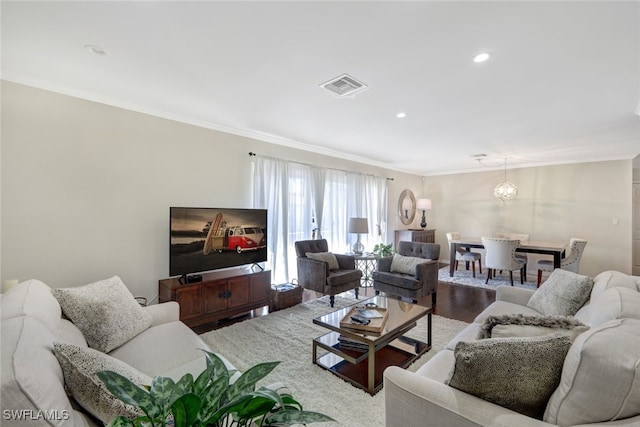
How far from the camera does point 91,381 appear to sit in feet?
3.18

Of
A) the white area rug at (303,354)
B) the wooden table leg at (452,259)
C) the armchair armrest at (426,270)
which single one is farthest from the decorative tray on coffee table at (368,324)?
the wooden table leg at (452,259)

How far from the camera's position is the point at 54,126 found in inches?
104

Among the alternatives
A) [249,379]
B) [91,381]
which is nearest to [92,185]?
[91,381]

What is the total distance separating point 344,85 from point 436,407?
8.03 feet

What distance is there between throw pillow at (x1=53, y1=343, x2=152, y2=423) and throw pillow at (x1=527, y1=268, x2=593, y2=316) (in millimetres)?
2840

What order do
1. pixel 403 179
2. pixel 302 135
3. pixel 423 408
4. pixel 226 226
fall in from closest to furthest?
pixel 423 408, pixel 226 226, pixel 302 135, pixel 403 179

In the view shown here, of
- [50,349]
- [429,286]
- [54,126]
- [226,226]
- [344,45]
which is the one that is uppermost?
[344,45]

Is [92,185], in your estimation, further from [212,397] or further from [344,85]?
[212,397]

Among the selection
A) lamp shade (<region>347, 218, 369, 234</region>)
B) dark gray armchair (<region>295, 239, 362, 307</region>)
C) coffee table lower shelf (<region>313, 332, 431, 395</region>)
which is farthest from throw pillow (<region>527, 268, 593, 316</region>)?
lamp shade (<region>347, 218, 369, 234</region>)

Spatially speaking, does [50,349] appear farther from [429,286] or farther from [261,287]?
[429,286]

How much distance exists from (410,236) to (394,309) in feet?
14.3

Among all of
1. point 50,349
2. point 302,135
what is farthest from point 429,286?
point 50,349

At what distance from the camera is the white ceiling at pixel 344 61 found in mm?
1661

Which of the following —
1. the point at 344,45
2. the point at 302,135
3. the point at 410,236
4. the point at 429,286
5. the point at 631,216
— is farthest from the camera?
the point at 410,236
